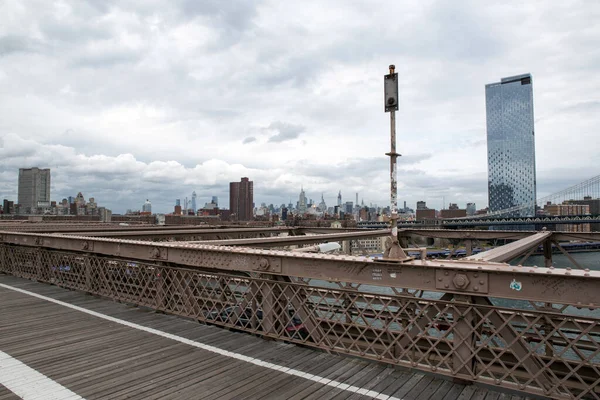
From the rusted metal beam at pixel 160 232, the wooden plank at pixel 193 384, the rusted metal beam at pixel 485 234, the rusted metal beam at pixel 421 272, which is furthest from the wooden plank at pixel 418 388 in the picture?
the rusted metal beam at pixel 160 232

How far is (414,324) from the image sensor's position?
6004 mm

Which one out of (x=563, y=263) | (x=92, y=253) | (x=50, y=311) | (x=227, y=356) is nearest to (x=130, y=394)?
(x=227, y=356)

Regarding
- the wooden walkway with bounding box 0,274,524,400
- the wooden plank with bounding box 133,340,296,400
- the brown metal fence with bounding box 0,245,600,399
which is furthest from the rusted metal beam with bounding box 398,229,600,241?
the wooden plank with bounding box 133,340,296,400

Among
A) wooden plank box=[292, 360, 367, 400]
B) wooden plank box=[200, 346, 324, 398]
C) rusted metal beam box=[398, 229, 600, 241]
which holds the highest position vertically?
rusted metal beam box=[398, 229, 600, 241]

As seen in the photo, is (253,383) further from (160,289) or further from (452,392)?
(160,289)

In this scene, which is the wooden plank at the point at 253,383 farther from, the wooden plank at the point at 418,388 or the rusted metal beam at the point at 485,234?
the rusted metal beam at the point at 485,234

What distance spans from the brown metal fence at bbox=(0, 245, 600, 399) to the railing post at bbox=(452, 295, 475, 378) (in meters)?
0.01

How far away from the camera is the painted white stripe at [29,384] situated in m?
5.44

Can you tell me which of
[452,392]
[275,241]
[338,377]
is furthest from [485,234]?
[338,377]

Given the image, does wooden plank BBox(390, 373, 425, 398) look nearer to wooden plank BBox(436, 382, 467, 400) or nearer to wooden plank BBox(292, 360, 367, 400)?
wooden plank BBox(436, 382, 467, 400)

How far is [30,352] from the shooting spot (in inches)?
283

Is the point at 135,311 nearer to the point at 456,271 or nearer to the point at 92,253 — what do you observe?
the point at 92,253

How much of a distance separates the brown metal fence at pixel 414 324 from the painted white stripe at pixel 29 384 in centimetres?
325

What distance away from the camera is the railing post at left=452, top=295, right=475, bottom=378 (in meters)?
5.53
